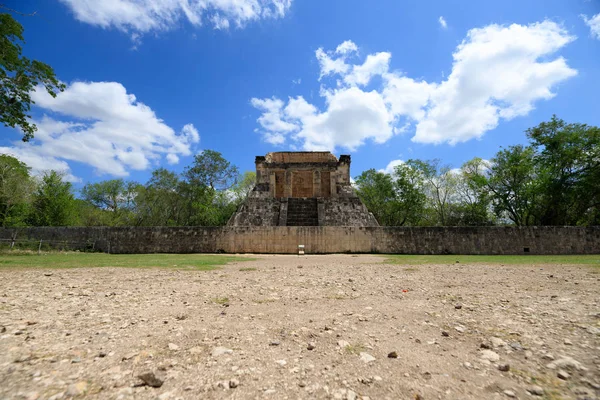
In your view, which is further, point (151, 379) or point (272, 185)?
point (272, 185)

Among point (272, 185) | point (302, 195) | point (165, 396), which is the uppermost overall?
point (272, 185)

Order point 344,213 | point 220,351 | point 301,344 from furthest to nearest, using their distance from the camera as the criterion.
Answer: point 344,213 < point 301,344 < point 220,351

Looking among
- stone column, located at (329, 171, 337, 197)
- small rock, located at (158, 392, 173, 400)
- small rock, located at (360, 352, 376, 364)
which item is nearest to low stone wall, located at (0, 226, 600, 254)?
stone column, located at (329, 171, 337, 197)

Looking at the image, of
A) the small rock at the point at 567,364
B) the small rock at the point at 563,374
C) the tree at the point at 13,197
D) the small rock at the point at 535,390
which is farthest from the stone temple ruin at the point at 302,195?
the tree at the point at 13,197

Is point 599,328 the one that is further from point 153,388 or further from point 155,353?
point 155,353

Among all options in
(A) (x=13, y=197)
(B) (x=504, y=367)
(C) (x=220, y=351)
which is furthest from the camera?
(A) (x=13, y=197)

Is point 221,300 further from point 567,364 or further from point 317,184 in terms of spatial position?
point 317,184

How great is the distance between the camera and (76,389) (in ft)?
5.43

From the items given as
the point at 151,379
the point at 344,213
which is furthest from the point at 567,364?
the point at 344,213

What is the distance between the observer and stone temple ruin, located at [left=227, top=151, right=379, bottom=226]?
1916 centimetres

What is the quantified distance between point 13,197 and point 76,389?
30.2 meters

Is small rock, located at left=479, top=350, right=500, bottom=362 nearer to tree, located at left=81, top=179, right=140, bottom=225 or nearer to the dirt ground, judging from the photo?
the dirt ground

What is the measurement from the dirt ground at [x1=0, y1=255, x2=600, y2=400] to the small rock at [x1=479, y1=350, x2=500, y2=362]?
0.01 meters

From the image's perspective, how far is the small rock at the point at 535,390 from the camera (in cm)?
161
